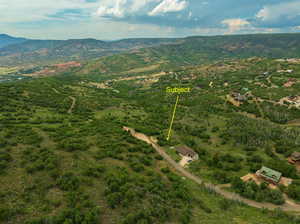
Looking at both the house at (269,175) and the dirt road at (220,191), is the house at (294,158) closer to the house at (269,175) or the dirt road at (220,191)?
the house at (269,175)

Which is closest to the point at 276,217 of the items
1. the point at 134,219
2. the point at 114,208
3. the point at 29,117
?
the point at 134,219

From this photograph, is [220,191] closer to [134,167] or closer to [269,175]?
[269,175]

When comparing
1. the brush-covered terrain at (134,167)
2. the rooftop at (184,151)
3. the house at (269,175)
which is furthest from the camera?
the rooftop at (184,151)

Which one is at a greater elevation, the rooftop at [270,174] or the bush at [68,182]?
the bush at [68,182]

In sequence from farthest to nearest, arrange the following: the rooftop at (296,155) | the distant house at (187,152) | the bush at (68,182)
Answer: the distant house at (187,152), the rooftop at (296,155), the bush at (68,182)

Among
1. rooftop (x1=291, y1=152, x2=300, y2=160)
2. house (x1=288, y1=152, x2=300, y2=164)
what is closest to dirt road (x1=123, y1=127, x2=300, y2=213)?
house (x1=288, y1=152, x2=300, y2=164)

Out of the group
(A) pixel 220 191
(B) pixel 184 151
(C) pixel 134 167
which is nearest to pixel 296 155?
(A) pixel 220 191

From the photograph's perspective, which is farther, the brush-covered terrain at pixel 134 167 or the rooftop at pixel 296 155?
the rooftop at pixel 296 155

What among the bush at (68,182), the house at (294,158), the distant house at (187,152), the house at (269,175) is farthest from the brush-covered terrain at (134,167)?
the distant house at (187,152)
